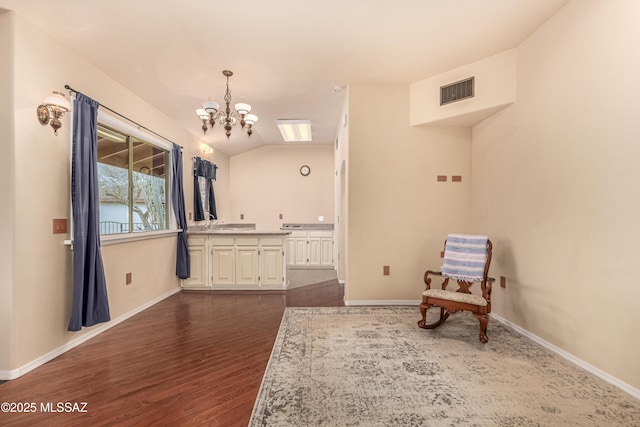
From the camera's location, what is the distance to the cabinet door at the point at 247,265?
15.7 ft

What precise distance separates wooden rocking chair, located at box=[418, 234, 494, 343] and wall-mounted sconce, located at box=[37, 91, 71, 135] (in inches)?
147

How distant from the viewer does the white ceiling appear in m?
2.37

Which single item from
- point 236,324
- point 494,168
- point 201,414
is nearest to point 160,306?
point 236,324

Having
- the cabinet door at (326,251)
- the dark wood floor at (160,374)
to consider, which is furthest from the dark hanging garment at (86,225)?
the cabinet door at (326,251)

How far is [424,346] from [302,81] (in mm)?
3359

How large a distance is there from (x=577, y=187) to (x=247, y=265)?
167 inches

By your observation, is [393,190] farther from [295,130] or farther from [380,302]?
[295,130]

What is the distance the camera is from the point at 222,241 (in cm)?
481

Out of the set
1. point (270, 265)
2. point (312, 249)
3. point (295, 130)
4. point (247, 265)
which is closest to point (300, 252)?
point (312, 249)

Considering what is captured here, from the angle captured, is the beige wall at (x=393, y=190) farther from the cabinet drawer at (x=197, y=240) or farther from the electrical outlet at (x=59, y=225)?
the electrical outlet at (x=59, y=225)

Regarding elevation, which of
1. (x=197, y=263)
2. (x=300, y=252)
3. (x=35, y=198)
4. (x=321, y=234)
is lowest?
(x=300, y=252)

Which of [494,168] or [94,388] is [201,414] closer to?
[94,388]

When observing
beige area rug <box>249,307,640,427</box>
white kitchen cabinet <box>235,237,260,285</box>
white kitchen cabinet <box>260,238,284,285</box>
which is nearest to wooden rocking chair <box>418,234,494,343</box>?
beige area rug <box>249,307,640,427</box>

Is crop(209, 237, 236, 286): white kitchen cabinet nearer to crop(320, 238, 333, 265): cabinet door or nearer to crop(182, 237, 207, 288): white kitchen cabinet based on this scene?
crop(182, 237, 207, 288): white kitchen cabinet
